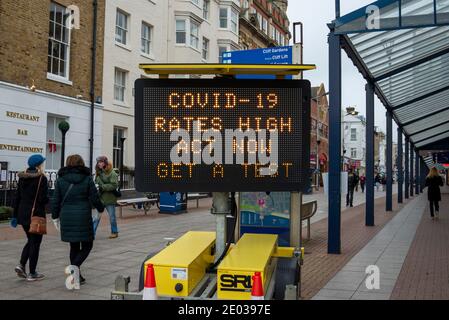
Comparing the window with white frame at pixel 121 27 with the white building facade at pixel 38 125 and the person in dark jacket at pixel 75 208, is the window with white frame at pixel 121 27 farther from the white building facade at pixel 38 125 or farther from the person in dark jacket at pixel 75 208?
the person in dark jacket at pixel 75 208

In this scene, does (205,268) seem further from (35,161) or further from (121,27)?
(121,27)

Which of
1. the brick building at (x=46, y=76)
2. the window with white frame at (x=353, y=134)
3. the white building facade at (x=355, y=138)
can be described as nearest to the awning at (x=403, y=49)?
the brick building at (x=46, y=76)

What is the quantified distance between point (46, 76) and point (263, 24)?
34687 mm

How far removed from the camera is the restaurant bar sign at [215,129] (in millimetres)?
4250

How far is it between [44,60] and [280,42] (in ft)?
135

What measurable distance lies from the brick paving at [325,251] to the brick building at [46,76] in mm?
10344

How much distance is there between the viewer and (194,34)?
2922 centimetres

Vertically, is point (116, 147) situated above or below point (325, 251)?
above

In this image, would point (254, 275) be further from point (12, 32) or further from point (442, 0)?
point (12, 32)

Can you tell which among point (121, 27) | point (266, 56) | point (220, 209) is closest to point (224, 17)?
point (121, 27)

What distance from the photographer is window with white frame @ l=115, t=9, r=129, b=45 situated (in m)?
22.5

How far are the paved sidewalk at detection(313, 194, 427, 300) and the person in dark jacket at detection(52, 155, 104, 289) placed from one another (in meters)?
3.12
